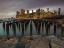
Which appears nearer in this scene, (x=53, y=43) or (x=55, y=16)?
(x=53, y=43)

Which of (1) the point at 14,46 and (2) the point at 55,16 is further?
(2) the point at 55,16

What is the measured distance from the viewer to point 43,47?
391 centimetres

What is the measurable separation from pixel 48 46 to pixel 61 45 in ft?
1.98

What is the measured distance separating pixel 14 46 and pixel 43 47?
141 cm

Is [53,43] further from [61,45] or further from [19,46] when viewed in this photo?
[19,46]

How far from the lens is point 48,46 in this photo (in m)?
4.11

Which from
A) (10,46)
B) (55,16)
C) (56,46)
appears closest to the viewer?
(56,46)

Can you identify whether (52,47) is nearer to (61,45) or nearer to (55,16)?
(61,45)

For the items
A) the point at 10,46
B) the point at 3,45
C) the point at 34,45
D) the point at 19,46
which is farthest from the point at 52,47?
the point at 3,45

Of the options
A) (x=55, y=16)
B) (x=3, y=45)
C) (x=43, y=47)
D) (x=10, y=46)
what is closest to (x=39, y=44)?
(x=43, y=47)

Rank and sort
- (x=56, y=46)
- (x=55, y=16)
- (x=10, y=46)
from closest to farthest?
(x=56, y=46)
(x=10, y=46)
(x=55, y=16)

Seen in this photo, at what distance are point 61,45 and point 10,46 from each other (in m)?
2.44

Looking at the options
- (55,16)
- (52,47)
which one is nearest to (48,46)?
(52,47)

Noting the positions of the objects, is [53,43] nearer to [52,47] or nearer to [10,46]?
[52,47]
